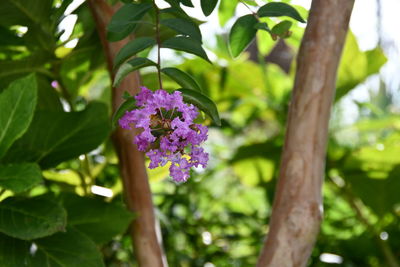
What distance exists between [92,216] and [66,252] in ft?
0.34

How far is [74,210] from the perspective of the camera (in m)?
0.83

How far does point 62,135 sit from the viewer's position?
2.72 ft

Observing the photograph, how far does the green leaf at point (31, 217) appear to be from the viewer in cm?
67

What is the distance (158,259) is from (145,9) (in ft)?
1.22

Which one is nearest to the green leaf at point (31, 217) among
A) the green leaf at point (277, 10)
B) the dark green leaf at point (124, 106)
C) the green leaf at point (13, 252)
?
the green leaf at point (13, 252)

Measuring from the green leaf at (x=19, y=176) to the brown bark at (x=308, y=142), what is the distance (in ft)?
0.96

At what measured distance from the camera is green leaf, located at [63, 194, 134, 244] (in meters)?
0.82

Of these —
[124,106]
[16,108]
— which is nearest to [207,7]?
[124,106]

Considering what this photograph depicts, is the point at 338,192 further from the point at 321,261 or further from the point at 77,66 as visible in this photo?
the point at 77,66

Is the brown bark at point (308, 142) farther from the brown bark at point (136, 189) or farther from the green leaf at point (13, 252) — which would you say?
the green leaf at point (13, 252)

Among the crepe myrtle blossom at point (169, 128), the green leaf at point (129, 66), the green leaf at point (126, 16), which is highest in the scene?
the green leaf at point (126, 16)

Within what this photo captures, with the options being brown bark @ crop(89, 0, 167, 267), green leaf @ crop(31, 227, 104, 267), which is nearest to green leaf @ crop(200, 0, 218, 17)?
brown bark @ crop(89, 0, 167, 267)

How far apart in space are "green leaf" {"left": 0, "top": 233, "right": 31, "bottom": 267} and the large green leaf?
0.39 feet

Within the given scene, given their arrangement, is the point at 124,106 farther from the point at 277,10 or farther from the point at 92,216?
the point at 92,216
